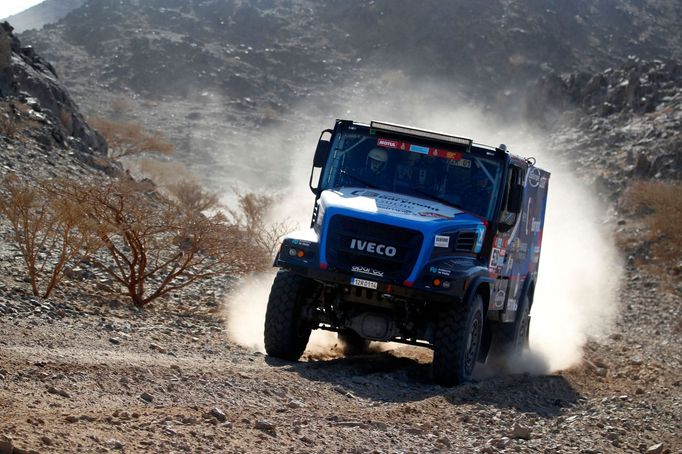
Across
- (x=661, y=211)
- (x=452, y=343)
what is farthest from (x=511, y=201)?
(x=661, y=211)

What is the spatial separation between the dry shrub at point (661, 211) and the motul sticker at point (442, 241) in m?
22.1

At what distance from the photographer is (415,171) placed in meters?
12.7

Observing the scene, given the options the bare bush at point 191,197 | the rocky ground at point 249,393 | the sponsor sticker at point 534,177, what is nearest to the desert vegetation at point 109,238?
the rocky ground at point 249,393

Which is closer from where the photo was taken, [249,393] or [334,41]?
Result: [249,393]

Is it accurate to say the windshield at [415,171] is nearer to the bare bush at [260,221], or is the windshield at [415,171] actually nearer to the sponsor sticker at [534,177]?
the sponsor sticker at [534,177]

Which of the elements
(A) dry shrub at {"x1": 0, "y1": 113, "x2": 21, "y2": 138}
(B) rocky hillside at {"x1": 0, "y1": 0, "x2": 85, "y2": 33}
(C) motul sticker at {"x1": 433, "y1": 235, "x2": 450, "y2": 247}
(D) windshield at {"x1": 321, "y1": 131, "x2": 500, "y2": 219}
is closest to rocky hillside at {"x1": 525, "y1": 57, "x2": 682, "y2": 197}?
(A) dry shrub at {"x1": 0, "y1": 113, "x2": 21, "y2": 138}

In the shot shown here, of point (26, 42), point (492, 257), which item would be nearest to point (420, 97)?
point (26, 42)

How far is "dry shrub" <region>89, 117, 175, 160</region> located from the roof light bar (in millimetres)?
32755

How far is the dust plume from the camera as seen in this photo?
57.4ft

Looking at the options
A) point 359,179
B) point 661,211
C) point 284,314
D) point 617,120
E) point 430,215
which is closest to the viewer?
point 430,215

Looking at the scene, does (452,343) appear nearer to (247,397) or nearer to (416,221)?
(416,221)

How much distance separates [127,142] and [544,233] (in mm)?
19744

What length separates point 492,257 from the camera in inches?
503

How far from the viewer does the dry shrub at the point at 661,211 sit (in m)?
33.1
